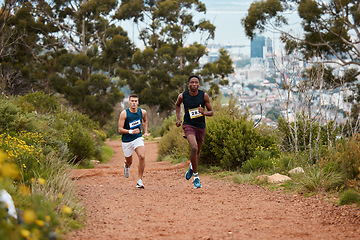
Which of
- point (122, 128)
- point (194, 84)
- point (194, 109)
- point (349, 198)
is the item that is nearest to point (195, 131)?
point (194, 109)

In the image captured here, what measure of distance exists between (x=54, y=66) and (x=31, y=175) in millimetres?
38854

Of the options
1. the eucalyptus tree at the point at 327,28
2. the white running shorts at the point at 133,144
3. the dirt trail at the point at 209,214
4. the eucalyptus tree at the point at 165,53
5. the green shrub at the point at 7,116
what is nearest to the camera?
the dirt trail at the point at 209,214

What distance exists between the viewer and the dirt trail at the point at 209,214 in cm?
595

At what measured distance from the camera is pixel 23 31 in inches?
1725

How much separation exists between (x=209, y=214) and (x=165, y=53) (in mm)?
36287

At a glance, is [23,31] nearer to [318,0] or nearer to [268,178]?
[318,0]

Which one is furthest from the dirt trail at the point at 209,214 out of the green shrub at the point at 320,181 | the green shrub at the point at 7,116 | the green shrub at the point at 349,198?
the green shrub at the point at 7,116

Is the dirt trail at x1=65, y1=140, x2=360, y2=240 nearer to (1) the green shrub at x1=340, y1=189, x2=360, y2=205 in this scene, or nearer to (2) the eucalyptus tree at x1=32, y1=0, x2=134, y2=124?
(1) the green shrub at x1=340, y1=189, x2=360, y2=205

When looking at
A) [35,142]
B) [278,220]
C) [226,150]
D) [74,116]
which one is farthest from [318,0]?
[278,220]

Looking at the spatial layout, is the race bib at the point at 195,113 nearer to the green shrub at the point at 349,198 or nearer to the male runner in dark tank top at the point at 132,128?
the male runner in dark tank top at the point at 132,128

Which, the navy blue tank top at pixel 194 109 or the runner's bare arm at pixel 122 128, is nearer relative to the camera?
the runner's bare arm at pixel 122 128

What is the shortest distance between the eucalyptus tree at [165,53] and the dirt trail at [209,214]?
3136 cm

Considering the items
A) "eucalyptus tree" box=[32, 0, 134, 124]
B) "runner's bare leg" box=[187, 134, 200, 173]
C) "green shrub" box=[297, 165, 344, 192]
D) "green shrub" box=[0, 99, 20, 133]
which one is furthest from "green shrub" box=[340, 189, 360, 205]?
"eucalyptus tree" box=[32, 0, 134, 124]

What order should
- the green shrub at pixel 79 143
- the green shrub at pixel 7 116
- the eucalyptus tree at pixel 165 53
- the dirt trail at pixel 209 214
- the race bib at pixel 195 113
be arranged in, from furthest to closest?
the eucalyptus tree at pixel 165 53 < the green shrub at pixel 79 143 < the green shrub at pixel 7 116 < the race bib at pixel 195 113 < the dirt trail at pixel 209 214
